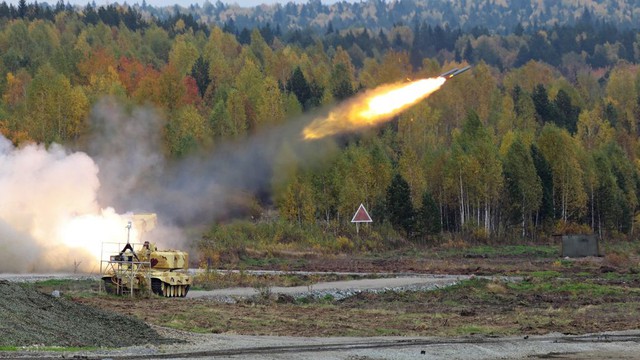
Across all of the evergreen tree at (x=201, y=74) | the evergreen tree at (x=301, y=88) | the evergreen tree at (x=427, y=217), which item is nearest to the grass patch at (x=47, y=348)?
the evergreen tree at (x=427, y=217)

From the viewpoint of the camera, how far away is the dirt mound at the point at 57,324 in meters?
31.6

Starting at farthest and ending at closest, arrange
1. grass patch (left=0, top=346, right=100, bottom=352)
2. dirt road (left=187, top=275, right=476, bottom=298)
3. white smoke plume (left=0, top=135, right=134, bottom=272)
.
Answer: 1. white smoke plume (left=0, top=135, right=134, bottom=272)
2. dirt road (left=187, top=275, right=476, bottom=298)
3. grass patch (left=0, top=346, right=100, bottom=352)

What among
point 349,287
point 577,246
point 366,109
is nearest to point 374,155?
point 577,246

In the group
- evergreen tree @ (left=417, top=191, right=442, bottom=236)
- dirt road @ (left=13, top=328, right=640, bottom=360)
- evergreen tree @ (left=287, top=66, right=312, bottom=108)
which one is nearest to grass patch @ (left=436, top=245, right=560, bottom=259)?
evergreen tree @ (left=417, top=191, right=442, bottom=236)

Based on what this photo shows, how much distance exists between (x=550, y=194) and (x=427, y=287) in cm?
5966

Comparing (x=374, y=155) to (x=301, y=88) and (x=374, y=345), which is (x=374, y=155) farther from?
(x=374, y=345)

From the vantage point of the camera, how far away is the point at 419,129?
139375 millimetres

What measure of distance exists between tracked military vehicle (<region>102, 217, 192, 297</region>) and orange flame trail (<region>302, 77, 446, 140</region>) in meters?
23.2

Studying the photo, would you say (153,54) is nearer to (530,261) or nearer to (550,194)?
(550,194)

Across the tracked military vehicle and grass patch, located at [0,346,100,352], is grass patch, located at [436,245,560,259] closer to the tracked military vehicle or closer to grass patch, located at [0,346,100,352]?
the tracked military vehicle

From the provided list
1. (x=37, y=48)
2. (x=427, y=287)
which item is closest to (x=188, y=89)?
(x=37, y=48)

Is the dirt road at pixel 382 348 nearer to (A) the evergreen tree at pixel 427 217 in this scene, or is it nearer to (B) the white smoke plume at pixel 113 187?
(B) the white smoke plume at pixel 113 187

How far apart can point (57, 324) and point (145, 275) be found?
15.5 metres

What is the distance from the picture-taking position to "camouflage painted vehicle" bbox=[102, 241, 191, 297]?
48688 mm
